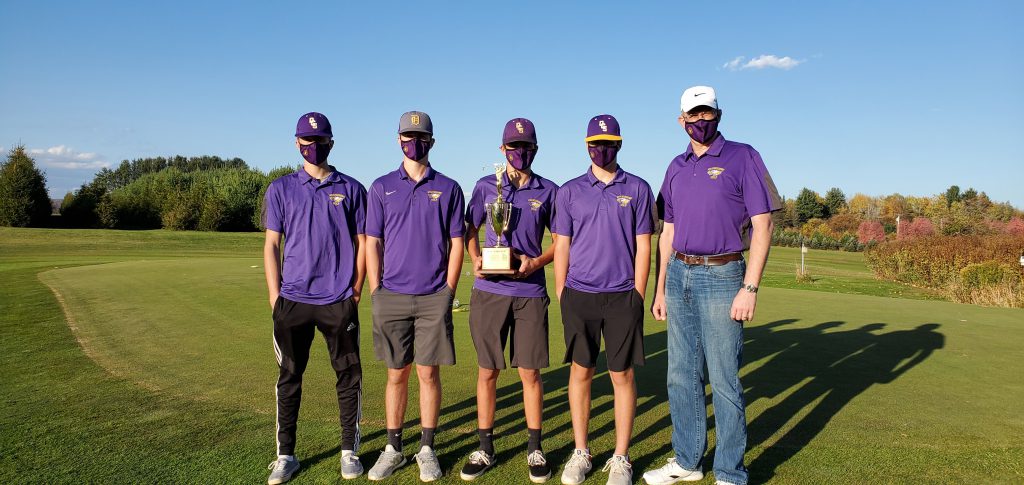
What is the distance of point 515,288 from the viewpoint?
425cm

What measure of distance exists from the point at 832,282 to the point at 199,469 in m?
22.8

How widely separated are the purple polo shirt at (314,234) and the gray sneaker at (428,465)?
1126mm

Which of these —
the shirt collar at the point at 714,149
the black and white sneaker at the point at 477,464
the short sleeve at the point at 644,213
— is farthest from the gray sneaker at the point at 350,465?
the shirt collar at the point at 714,149

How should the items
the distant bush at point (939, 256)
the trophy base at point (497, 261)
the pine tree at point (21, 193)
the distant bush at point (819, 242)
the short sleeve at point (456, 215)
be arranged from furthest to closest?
the distant bush at point (819, 242) → the pine tree at point (21, 193) → the distant bush at point (939, 256) → the short sleeve at point (456, 215) → the trophy base at point (497, 261)

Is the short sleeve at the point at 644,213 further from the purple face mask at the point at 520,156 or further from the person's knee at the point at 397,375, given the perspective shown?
the person's knee at the point at 397,375

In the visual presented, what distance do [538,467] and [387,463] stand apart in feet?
3.12

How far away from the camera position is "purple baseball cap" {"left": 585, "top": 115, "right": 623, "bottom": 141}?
13.4 feet

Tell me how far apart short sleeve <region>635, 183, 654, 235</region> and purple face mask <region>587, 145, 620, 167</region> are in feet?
0.89

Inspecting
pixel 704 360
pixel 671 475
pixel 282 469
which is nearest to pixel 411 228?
pixel 282 469

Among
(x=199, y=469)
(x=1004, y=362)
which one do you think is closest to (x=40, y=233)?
(x=199, y=469)

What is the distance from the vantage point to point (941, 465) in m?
4.12

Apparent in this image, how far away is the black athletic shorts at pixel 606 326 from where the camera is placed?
405 cm

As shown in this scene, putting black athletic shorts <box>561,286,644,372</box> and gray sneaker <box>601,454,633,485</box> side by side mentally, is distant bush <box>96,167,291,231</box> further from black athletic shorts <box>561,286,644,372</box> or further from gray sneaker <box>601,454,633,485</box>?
gray sneaker <box>601,454,633,485</box>

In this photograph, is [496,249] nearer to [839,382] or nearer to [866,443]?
[866,443]
